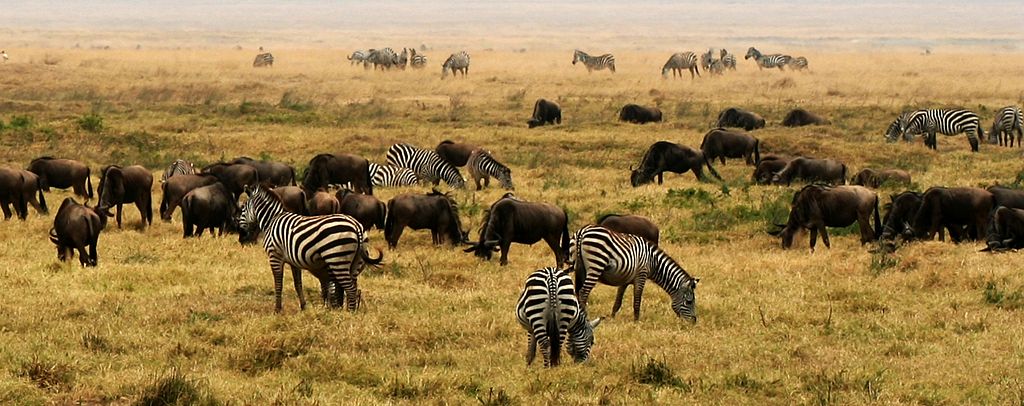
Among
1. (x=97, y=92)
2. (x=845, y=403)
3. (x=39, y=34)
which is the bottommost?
(x=39, y=34)

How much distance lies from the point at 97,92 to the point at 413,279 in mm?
30921

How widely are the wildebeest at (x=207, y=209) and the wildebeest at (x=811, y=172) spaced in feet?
34.3

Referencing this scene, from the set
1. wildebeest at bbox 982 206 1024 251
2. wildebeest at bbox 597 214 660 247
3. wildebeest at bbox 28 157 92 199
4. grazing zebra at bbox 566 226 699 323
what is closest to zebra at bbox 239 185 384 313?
grazing zebra at bbox 566 226 699 323

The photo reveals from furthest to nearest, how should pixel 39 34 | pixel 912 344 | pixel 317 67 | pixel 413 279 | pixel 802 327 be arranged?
pixel 39 34, pixel 317 67, pixel 413 279, pixel 802 327, pixel 912 344

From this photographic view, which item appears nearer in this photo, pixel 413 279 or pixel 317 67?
pixel 413 279

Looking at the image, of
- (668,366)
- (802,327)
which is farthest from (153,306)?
(802,327)

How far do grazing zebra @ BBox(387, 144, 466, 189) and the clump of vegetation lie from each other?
48.4ft

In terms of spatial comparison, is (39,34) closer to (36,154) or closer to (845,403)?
(36,154)

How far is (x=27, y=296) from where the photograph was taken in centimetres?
1347

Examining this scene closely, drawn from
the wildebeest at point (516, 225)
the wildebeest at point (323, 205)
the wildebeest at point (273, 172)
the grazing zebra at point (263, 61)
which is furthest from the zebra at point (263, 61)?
the wildebeest at point (516, 225)

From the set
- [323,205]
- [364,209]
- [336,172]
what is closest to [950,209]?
[364,209]

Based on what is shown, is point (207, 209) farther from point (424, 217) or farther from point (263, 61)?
point (263, 61)

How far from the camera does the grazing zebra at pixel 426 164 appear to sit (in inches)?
966

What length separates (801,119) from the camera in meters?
34.1
